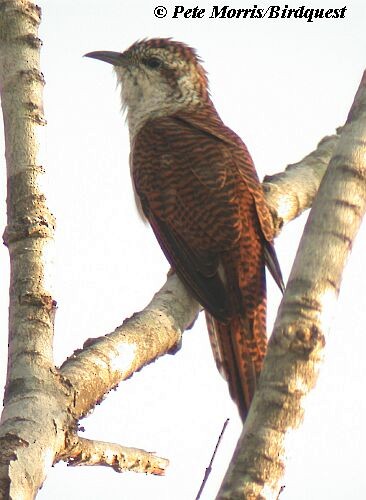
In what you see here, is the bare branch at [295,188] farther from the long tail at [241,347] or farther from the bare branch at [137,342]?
the long tail at [241,347]

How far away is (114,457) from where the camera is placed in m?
3.61

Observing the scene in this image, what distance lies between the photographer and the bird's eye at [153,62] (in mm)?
7344

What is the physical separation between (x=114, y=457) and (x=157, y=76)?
4166 mm

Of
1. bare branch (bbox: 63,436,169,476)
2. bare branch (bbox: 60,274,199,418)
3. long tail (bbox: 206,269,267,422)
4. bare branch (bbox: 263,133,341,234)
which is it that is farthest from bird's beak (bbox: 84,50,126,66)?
bare branch (bbox: 63,436,169,476)

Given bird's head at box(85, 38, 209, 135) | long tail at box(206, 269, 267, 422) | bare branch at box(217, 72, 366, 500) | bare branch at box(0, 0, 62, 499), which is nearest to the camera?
bare branch at box(217, 72, 366, 500)

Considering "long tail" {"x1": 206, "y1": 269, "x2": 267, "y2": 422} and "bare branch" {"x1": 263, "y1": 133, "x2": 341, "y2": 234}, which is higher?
"bare branch" {"x1": 263, "y1": 133, "x2": 341, "y2": 234}

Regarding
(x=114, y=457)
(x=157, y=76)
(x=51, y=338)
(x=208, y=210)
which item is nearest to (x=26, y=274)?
(x=51, y=338)

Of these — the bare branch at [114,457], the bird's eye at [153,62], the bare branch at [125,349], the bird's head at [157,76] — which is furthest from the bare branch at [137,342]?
the bird's eye at [153,62]

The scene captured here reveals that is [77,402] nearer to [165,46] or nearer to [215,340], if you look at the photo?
[215,340]

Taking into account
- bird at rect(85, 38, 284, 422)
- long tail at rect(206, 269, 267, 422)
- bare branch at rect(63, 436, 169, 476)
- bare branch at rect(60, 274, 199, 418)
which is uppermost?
bird at rect(85, 38, 284, 422)

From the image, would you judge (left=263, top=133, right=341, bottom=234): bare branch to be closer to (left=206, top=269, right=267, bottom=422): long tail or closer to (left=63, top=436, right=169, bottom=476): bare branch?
(left=206, top=269, right=267, bottom=422): long tail

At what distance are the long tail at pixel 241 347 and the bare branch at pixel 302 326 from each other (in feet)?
6.27

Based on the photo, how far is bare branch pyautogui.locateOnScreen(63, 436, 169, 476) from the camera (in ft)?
11.3

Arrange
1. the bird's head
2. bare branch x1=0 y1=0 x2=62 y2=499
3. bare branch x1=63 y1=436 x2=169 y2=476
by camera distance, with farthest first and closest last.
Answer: the bird's head
bare branch x1=63 y1=436 x2=169 y2=476
bare branch x1=0 y1=0 x2=62 y2=499
